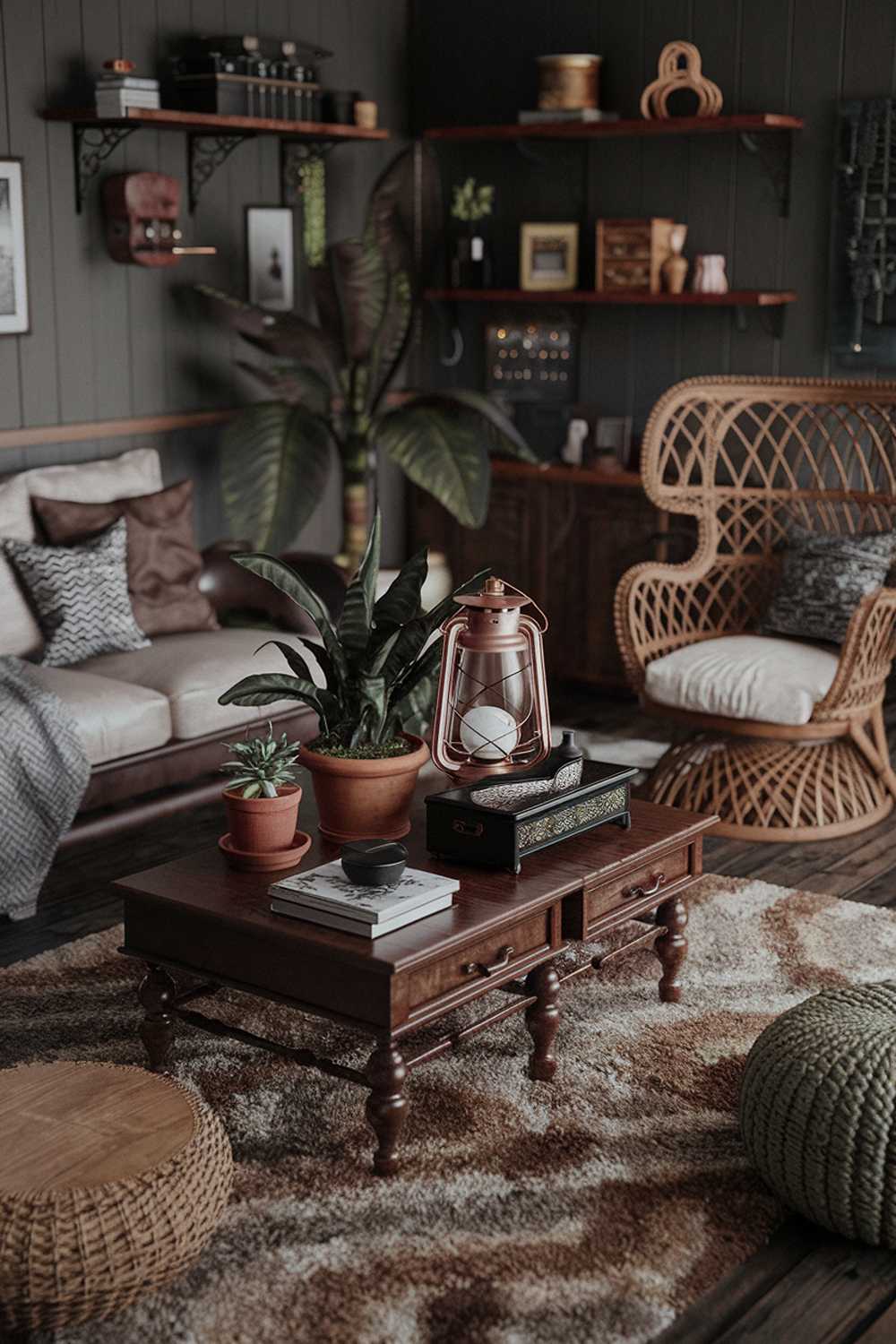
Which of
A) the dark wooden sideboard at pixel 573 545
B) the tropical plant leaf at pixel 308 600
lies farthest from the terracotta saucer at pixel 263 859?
the dark wooden sideboard at pixel 573 545

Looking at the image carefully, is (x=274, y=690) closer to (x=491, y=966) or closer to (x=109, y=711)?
(x=491, y=966)

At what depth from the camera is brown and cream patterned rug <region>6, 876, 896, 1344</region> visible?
232cm

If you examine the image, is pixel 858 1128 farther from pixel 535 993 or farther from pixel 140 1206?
pixel 140 1206

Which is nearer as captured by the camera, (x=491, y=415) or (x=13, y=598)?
(x=13, y=598)

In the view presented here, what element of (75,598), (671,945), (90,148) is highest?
(90,148)

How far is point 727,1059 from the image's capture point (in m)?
3.06

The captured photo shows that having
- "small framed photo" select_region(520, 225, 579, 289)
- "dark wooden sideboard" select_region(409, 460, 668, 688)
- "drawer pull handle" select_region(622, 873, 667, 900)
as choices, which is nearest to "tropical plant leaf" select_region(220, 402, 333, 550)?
"dark wooden sideboard" select_region(409, 460, 668, 688)

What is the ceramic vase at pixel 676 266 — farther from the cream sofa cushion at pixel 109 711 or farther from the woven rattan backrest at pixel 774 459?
the cream sofa cushion at pixel 109 711

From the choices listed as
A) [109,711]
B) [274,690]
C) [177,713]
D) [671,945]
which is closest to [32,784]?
[109,711]

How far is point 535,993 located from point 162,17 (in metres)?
3.60

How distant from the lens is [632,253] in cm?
567

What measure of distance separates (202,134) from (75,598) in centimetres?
178

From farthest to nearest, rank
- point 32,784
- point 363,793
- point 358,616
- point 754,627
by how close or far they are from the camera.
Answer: point 754,627 → point 32,784 → point 358,616 → point 363,793

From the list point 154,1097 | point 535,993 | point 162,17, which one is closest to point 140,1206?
point 154,1097
